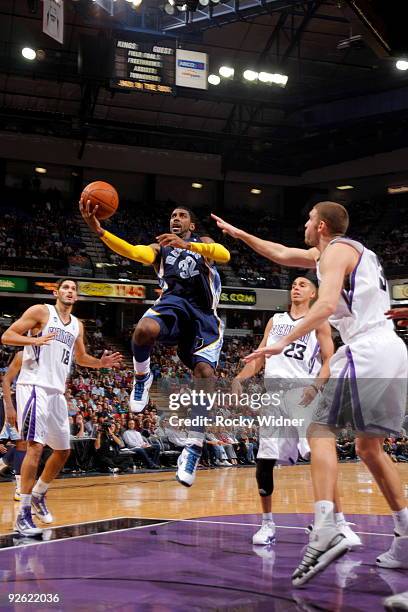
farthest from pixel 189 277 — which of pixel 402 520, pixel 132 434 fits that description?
pixel 132 434

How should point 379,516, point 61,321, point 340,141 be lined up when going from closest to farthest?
point 61,321
point 379,516
point 340,141

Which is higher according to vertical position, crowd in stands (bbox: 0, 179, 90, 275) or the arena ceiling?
the arena ceiling

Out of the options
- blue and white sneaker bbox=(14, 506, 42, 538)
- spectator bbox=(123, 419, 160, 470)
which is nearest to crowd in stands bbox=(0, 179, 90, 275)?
spectator bbox=(123, 419, 160, 470)

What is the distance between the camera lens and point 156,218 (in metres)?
29.2

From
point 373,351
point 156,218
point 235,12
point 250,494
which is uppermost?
point 235,12

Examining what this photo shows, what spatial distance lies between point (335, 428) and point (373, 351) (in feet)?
1.58

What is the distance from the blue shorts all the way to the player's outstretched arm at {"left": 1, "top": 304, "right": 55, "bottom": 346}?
1.03 meters

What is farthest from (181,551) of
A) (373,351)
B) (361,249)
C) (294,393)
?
(361,249)

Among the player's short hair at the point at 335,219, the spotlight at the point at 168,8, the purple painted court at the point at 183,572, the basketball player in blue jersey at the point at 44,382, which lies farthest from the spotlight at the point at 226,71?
the player's short hair at the point at 335,219

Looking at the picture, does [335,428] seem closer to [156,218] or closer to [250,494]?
[250,494]

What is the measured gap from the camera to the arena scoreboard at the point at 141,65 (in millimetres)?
18312

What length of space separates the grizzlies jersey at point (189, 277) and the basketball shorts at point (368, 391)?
1874 millimetres

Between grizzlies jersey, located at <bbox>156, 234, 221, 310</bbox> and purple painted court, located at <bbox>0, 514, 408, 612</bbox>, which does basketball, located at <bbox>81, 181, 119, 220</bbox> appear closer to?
grizzlies jersey, located at <bbox>156, 234, 221, 310</bbox>

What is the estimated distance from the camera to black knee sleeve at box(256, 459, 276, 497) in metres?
5.64
